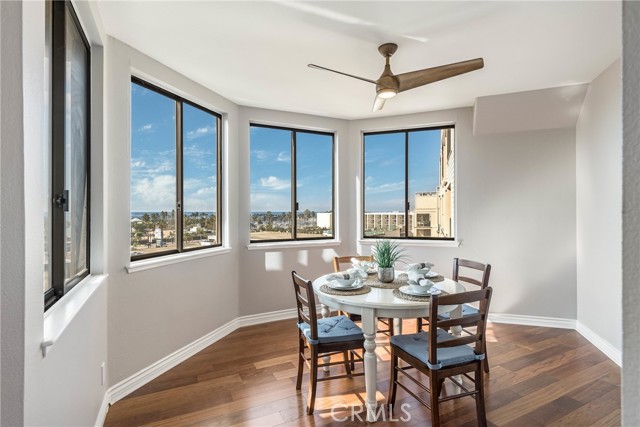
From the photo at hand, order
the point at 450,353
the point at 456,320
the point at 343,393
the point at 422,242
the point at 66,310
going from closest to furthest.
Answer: the point at 66,310, the point at 456,320, the point at 450,353, the point at 343,393, the point at 422,242

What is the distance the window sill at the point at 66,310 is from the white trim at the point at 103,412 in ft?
2.65

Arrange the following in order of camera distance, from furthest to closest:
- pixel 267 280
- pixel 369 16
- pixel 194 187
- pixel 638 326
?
pixel 267 280, pixel 194 187, pixel 369 16, pixel 638 326

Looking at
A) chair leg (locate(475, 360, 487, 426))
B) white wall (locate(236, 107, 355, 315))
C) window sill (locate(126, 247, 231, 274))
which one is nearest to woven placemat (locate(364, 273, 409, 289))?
chair leg (locate(475, 360, 487, 426))

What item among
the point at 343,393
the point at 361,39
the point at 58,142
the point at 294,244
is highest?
the point at 361,39

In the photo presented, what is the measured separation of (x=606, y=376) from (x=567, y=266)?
4.44ft

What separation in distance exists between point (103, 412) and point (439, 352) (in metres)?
2.18

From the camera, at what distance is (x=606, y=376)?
2.60 m

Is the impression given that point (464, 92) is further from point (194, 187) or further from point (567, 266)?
point (194, 187)

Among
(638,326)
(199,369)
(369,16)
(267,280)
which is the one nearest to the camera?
(638,326)

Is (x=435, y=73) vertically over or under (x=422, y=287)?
over

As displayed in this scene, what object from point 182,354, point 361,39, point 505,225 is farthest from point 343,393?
point 505,225

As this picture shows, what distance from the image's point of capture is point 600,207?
3111 mm

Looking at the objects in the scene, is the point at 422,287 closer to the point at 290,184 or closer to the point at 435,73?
the point at 435,73

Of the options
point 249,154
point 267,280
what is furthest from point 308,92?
point 267,280
